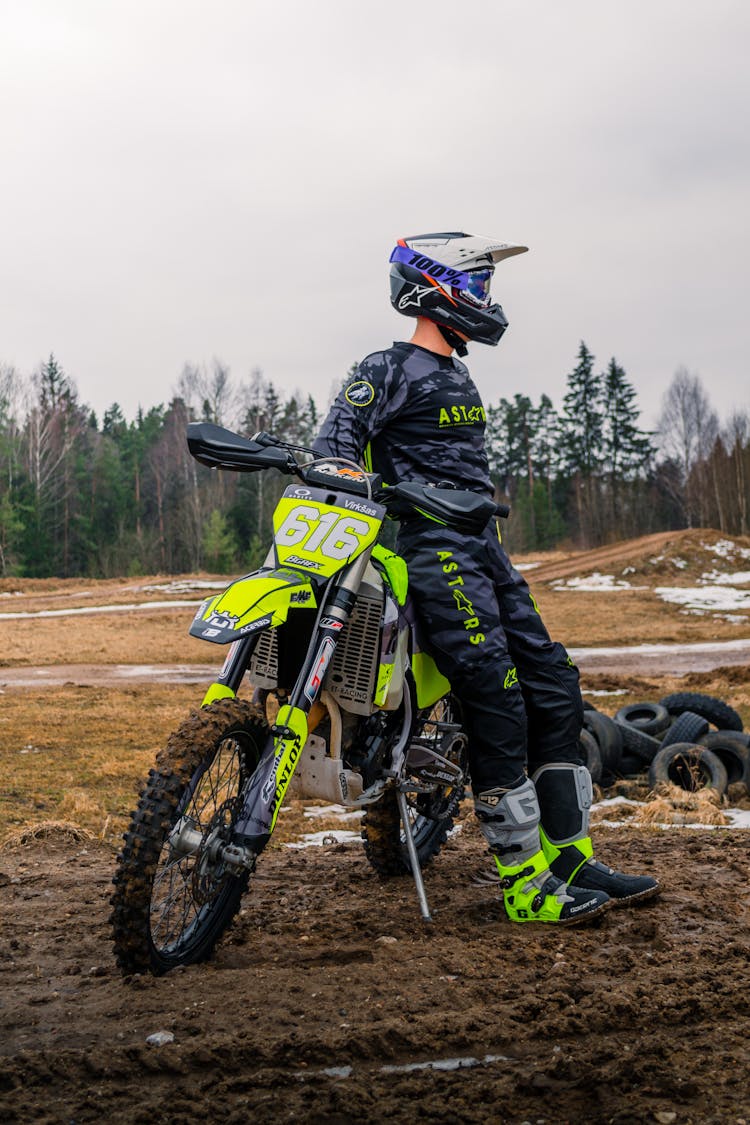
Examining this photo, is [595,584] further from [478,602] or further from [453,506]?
[453,506]

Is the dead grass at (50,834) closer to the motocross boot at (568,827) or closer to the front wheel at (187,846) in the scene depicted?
the front wheel at (187,846)

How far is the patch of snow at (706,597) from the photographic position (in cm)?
3309

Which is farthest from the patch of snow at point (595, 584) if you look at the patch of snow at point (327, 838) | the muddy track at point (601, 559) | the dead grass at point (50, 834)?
the dead grass at point (50, 834)

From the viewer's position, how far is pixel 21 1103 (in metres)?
2.71

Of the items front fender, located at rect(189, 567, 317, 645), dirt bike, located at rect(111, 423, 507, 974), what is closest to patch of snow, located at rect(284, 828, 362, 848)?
dirt bike, located at rect(111, 423, 507, 974)

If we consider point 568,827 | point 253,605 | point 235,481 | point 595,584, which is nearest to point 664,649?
point 595,584

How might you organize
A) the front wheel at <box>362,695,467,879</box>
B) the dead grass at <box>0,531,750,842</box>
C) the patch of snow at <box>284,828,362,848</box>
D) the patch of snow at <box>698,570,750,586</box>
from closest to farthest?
the front wheel at <box>362,695,467,879</box>
the patch of snow at <box>284,828,362,848</box>
the dead grass at <box>0,531,750,842</box>
the patch of snow at <box>698,570,750,586</box>

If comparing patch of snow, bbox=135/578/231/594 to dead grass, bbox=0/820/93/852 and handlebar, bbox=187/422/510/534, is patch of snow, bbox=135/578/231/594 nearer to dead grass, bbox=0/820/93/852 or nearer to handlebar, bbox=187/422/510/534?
dead grass, bbox=0/820/93/852

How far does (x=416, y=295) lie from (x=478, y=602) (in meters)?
1.38

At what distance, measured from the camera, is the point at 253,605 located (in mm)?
3777

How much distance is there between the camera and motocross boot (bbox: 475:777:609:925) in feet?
14.8

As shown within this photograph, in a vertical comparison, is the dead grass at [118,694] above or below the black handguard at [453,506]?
below

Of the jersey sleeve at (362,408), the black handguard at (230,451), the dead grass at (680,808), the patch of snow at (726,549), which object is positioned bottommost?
the dead grass at (680,808)

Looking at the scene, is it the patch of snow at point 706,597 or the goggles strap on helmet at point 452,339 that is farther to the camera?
the patch of snow at point 706,597
